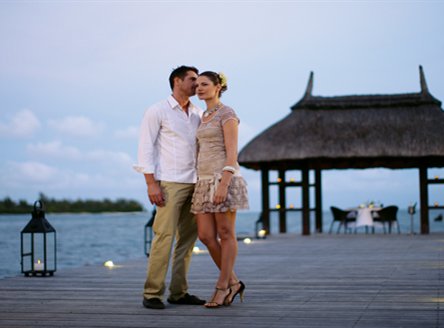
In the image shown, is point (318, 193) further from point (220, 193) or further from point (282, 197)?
point (220, 193)

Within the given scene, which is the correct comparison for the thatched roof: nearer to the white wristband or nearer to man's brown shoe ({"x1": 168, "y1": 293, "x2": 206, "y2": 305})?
man's brown shoe ({"x1": 168, "y1": 293, "x2": 206, "y2": 305})

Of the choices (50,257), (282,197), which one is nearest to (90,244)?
Answer: (50,257)

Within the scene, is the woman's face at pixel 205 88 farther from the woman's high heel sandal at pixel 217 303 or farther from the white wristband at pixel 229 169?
the woman's high heel sandal at pixel 217 303

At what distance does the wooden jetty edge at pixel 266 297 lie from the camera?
4.16 metres

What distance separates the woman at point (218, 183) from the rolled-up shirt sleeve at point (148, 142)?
0.27 m

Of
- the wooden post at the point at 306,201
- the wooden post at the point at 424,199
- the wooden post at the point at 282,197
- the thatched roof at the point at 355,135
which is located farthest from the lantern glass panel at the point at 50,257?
the wooden post at the point at 424,199

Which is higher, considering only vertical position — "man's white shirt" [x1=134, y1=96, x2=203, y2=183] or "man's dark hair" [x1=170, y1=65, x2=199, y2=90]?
"man's dark hair" [x1=170, y1=65, x2=199, y2=90]

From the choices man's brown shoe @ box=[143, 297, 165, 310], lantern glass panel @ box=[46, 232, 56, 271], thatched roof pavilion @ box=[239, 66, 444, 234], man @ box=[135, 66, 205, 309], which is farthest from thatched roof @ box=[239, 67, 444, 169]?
man's brown shoe @ box=[143, 297, 165, 310]

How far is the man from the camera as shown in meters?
4.80

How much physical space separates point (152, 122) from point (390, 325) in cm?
180

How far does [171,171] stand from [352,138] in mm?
11379

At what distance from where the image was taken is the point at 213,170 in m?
4.74

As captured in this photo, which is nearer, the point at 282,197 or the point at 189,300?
the point at 189,300

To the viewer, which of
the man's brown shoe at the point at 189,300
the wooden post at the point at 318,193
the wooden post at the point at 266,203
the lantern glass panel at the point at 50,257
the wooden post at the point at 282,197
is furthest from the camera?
the wooden post at the point at 318,193
